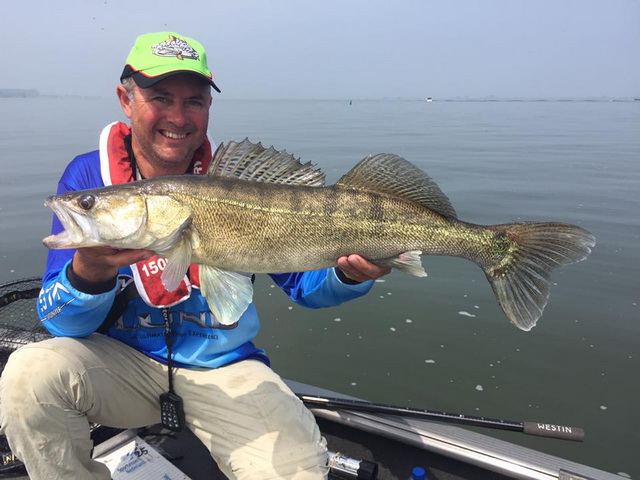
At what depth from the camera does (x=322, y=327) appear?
21.9 ft

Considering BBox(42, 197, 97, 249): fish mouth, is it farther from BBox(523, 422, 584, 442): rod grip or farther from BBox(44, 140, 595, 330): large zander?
BBox(523, 422, 584, 442): rod grip

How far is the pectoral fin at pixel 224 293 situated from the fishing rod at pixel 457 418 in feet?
4.04

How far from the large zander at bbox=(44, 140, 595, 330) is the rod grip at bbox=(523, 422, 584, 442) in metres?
0.80

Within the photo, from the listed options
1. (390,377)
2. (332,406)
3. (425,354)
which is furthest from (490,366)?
(332,406)

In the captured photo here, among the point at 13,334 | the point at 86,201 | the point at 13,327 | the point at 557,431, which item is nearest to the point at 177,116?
the point at 86,201

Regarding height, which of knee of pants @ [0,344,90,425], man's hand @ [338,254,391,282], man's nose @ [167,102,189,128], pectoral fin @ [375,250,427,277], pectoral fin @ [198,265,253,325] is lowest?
knee of pants @ [0,344,90,425]

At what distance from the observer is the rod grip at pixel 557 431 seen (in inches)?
116

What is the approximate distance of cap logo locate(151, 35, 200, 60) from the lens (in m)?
3.12

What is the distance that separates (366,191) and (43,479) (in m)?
2.37

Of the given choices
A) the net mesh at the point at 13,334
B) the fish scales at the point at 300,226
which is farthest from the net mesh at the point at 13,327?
the fish scales at the point at 300,226

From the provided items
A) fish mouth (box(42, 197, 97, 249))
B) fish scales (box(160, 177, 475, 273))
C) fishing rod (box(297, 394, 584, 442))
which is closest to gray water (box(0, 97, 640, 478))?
fishing rod (box(297, 394, 584, 442))

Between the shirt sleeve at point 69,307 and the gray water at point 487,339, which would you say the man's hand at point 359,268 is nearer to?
the shirt sleeve at point 69,307

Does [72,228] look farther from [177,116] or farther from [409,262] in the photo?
[409,262]

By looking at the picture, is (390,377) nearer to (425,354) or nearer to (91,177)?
(425,354)
